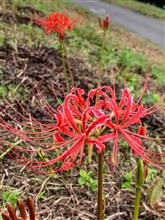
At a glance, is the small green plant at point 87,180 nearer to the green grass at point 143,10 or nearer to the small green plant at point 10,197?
the small green plant at point 10,197

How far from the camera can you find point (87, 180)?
8.68 ft

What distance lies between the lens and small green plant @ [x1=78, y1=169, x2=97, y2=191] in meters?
2.62

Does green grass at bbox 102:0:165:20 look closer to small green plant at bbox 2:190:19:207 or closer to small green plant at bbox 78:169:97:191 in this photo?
small green plant at bbox 78:169:97:191

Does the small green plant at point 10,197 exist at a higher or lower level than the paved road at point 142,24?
lower

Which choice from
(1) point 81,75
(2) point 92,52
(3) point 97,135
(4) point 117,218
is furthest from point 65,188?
(2) point 92,52

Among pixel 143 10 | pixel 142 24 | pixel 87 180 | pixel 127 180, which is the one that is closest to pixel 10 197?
pixel 87 180

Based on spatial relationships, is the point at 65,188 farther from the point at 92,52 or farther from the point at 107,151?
the point at 92,52

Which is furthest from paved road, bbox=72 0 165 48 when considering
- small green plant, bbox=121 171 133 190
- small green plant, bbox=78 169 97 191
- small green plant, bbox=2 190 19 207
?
small green plant, bbox=2 190 19 207

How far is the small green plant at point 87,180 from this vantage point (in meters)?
2.62

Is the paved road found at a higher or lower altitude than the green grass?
lower

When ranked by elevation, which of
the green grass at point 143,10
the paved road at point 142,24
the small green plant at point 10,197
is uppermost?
the green grass at point 143,10

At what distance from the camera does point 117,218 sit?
2.46 meters

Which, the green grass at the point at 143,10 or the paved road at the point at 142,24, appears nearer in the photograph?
the paved road at the point at 142,24

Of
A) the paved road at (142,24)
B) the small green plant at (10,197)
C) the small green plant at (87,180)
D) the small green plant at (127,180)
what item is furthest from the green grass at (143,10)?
→ the small green plant at (10,197)
